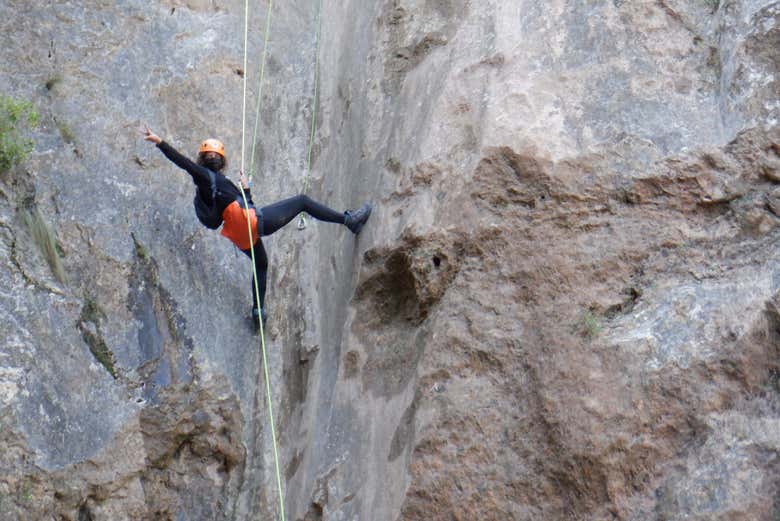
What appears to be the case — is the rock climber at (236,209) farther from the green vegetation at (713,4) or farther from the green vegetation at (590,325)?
the green vegetation at (713,4)

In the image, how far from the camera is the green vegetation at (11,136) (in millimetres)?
7238

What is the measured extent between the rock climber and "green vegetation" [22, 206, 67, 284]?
0.98m

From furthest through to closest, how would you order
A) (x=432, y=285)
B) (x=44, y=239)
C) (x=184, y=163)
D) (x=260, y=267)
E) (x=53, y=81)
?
1. (x=53, y=81)
2. (x=260, y=267)
3. (x=44, y=239)
4. (x=184, y=163)
5. (x=432, y=285)

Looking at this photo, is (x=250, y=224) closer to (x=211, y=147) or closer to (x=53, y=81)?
(x=211, y=147)

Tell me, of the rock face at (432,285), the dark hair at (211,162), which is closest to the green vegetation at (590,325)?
the rock face at (432,285)

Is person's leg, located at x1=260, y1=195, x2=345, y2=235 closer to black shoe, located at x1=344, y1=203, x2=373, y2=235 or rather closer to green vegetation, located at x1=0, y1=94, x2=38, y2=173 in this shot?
black shoe, located at x1=344, y1=203, x2=373, y2=235

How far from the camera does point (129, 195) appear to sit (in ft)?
26.2

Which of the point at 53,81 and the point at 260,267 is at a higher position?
the point at 53,81

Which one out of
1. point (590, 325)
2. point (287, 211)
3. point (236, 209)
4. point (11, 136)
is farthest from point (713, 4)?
point (11, 136)

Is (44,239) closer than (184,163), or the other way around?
(184,163)

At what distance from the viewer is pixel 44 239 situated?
7297mm

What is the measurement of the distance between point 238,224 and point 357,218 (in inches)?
35.9

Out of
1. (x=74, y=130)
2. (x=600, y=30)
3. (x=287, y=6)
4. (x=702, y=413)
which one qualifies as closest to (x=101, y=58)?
(x=74, y=130)

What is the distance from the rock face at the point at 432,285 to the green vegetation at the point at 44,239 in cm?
3
